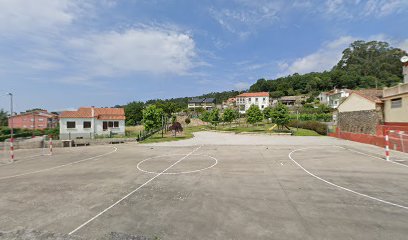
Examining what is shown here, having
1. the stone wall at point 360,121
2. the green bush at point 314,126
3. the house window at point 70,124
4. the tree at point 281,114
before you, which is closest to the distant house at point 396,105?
the stone wall at point 360,121

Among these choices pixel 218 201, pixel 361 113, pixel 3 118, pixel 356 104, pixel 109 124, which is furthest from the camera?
pixel 3 118

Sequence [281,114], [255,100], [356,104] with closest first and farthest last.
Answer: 1. [356,104]
2. [281,114]
3. [255,100]

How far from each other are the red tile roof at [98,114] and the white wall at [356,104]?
39.9 metres

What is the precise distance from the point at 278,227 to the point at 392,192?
6.12 m

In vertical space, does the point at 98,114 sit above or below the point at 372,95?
below

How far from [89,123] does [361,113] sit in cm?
4599

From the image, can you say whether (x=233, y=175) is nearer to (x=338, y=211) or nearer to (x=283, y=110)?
(x=338, y=211)

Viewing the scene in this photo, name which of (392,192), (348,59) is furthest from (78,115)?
(348,59)

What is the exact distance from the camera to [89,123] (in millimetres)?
40531

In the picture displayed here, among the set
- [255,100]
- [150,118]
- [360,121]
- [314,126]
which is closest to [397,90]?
[360,121]

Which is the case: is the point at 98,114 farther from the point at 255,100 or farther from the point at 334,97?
the point at 334,97

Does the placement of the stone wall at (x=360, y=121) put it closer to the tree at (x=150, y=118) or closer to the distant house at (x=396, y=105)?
the distant house at (x=396, y=105)

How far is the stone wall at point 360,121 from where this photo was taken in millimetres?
25203

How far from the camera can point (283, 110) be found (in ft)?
130
